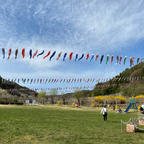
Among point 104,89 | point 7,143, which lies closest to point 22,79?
point 7,143

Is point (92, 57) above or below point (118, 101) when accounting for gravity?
above

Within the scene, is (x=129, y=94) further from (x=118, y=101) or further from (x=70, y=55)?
(x=70, y=55)

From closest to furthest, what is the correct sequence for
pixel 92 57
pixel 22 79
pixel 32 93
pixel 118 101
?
pixel 92 57 < pixel 22 79 < pixel 118 101 < pixel 32 93

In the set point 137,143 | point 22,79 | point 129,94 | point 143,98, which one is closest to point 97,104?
point 143,98

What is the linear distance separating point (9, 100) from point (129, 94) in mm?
46164

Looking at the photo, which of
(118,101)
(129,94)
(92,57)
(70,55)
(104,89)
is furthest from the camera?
(104,89)

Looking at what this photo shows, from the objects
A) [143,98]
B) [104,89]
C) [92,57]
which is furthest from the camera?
[104,89]

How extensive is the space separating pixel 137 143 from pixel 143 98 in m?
46.3

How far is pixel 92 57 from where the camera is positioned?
2059cm

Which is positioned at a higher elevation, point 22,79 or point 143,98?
point 22,79

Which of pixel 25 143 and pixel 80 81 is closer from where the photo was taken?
pixel 25 143

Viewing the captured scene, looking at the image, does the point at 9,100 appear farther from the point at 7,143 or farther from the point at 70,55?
the point at 7,143

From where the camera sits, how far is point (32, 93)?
109 meters

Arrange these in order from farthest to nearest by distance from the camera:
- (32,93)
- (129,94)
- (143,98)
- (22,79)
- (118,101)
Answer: (32,93)
(129,94)
(118,101)
(143,98)
(22,79)
